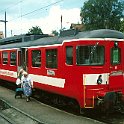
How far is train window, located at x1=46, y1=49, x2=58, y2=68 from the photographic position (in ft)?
48.1

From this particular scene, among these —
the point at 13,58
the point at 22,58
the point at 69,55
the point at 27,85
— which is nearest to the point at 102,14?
the point at 13,58

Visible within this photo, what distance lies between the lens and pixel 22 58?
62.5ft

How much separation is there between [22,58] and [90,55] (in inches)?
270

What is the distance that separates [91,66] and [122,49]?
4.69 ft

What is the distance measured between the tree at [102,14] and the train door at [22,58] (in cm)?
6046

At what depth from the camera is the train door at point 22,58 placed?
59.9 ft

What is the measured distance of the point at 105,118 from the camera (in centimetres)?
1338

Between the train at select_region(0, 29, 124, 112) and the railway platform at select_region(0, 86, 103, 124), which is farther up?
the train at select_region(0, 29, 124, 112)

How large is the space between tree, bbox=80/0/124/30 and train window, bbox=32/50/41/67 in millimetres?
62774

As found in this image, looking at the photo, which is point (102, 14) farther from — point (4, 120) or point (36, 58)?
point (4, 120)

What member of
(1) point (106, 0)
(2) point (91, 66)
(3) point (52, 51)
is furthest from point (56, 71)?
(1) point (106, 0)

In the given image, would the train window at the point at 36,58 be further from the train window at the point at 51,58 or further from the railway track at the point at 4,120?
the railway track at the point at 4,120

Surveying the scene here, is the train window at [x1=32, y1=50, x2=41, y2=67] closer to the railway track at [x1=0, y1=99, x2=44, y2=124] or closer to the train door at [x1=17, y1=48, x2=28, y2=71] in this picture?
the train door at [x1=17, y1=48, x2=28, y2=71]

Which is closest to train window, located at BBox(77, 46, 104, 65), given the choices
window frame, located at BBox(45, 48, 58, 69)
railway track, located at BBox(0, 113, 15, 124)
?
window frame, located at BBox(45, 48, 58, 69)
